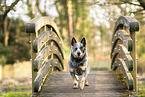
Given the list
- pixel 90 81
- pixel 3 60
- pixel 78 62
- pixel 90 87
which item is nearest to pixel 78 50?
pixel 78 62

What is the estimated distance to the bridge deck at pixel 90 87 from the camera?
15.8ft

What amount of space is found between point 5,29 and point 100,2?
Answer: 14334mm

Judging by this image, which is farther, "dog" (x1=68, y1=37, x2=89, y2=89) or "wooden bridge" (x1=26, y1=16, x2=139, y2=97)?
"dog" (x1=68, y1=37, x2=89, y2=89)

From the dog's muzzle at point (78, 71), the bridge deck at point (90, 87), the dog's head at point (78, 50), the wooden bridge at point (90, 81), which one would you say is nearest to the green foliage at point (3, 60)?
the bridge deck at point (90, 87)

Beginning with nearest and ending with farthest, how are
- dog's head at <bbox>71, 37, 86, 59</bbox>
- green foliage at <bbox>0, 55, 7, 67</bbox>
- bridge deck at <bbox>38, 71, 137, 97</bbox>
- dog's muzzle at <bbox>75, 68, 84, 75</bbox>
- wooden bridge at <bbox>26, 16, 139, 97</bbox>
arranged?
wooden bridge at <bbox>26, 16, 139, 97</bbox> < bridge deck at <bbox>38, 71, 137, 97</bbox> < dog's head at <bbox>71, 37, 86, 59</bbox> < dog's muzzle at <bbox>75, 68, 84, 75</bbox> < green foliage at <bbox>0, 55, 7, 67</bbox>

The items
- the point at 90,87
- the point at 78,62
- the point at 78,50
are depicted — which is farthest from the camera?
the point at 90,87

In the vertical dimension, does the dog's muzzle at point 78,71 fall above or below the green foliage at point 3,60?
above

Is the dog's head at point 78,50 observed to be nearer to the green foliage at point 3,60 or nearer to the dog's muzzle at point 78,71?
the dog's muzzle at point 78,71

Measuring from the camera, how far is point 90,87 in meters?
5.28

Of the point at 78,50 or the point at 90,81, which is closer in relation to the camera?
the point at 78,50

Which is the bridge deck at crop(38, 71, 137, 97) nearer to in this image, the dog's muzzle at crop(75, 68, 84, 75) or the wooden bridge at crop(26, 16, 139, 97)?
the wooden bridge at crop(26, 16, 139, 97)

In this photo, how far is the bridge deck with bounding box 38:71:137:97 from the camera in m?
4.81

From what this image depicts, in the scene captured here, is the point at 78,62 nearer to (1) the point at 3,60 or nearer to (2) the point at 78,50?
(2) the point at 78,50

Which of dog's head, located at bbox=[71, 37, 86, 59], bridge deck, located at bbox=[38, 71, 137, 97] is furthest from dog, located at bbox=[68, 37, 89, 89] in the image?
bridge deck, located at bbox=[38, 71, 137, 97]
